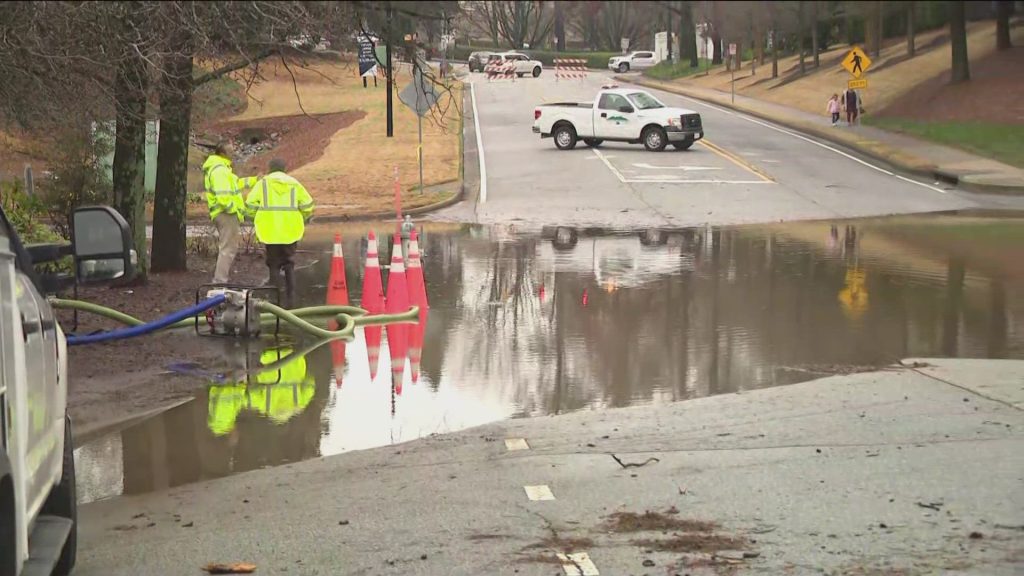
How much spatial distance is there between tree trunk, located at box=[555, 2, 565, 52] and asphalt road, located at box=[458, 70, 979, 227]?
19.0 m

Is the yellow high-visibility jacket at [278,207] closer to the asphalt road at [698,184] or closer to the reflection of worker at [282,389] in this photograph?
the reflection of worker at [282,389]

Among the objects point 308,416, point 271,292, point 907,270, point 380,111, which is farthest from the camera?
point 380,111

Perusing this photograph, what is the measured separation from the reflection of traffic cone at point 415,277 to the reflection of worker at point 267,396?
2.99 meters

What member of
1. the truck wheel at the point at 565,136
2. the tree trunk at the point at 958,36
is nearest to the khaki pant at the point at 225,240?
the tree trunk at the point at 958,36

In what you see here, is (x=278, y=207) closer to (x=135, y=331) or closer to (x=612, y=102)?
(x=135, y=331)

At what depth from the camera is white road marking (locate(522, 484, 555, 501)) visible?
7.56 m

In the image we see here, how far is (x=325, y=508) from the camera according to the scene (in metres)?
7.46

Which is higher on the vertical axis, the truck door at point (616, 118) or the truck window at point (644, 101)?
the truck window at point (644, 101)

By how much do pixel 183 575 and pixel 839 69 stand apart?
13.1ft

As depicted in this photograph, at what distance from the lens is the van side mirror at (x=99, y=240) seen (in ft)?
18.6

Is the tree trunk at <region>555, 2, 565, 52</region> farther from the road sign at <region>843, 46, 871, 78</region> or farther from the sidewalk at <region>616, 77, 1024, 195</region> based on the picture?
the sidewalk at <region>616, 77, 1024, 195</region>

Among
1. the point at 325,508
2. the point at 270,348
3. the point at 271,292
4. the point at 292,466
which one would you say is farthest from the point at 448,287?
the point at 325,508

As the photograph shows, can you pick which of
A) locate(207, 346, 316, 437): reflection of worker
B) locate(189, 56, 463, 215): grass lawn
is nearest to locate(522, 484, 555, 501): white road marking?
locate(207, 346, 316, 437): reflection of worker

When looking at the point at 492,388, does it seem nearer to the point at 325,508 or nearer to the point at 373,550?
the point at 325,508
